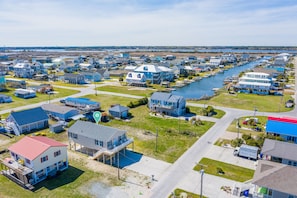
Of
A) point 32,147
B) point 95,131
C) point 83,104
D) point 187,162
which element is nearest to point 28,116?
point 83,104

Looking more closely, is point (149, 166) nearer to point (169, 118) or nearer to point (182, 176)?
point (182, 176)

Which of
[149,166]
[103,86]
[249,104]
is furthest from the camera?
[103,86]

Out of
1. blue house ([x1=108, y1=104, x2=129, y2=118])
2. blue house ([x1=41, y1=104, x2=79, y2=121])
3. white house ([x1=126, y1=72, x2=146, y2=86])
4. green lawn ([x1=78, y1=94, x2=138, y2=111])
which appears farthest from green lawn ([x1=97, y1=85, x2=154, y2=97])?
blue house ([x1=41, y1=104, x2=79, y2=121])

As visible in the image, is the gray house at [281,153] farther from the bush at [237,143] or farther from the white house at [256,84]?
the white house at [256,84]

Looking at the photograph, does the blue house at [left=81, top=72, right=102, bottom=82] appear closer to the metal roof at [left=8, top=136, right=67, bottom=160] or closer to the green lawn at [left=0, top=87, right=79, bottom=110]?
the green lawn at [left=0, top=87, right=79, bottom=110]

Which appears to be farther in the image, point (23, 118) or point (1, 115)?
point (1, 115)

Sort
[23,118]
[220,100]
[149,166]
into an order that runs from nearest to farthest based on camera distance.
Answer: [149,166] < [23,118] < [220,100]

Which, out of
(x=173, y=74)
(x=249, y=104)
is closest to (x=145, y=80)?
(x=173, y=74)
